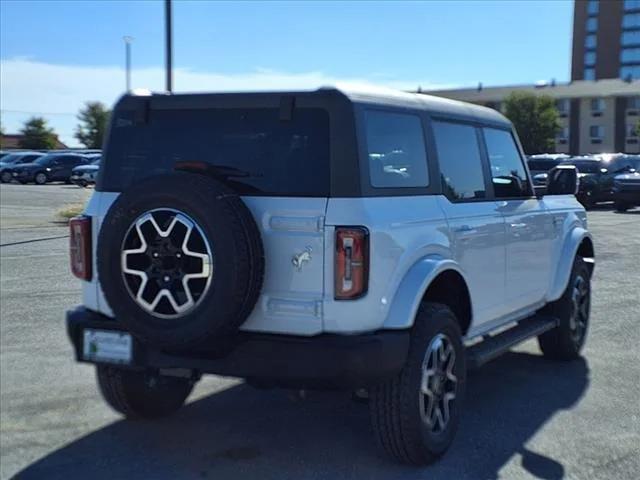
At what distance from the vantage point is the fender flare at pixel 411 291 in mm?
4363

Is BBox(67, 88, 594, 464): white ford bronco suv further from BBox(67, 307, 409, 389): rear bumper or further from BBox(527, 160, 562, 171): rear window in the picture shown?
BBox(527, 160, 562, 171): rear window

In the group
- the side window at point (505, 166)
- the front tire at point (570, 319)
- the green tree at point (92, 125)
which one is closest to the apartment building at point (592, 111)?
the green tree at point (92, 125)

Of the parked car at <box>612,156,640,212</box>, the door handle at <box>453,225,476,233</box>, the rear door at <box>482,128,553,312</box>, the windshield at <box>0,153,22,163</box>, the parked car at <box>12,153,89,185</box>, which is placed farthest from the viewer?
the windshield at <box>0,153,22,163</box>

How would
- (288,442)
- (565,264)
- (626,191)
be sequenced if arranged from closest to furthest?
(288,442) → (565,264) → (626,191)

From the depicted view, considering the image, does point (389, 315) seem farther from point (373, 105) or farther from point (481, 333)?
point (481, 333)

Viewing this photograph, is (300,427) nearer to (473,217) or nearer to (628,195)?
(473,217)

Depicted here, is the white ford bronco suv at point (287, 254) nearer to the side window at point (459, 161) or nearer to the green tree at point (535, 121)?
the side window at point (459, 161)

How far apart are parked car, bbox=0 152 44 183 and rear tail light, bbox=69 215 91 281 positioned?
4055cm

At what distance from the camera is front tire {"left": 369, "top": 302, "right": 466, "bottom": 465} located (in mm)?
4477

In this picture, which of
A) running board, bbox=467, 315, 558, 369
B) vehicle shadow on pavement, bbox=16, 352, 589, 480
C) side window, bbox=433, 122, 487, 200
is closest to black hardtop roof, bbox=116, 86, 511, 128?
side window, bbox=433, 122, 487, 200

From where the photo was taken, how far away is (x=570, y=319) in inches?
276

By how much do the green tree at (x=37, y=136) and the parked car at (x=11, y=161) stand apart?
4564 centimetres

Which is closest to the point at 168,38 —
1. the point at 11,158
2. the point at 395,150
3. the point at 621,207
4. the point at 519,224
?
the point at 519,224

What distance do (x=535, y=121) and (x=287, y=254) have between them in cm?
7521
